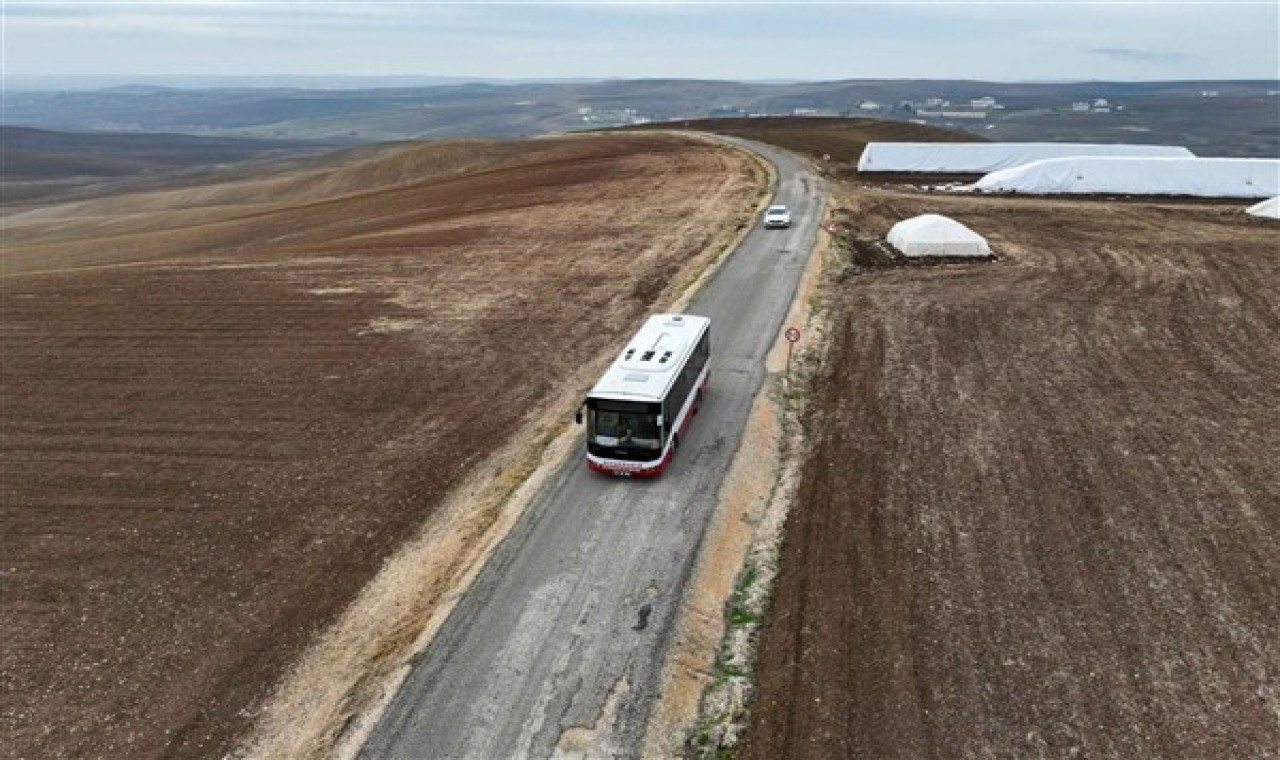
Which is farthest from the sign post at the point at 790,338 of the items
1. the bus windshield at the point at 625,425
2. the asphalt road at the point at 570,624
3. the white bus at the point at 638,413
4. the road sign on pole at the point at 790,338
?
the bus windshield at the point at 625,425

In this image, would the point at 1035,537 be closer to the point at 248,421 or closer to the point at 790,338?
the point at 790,338

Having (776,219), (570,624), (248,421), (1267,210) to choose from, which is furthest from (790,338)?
(1267,210)

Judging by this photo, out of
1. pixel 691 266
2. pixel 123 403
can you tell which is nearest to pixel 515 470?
pixel 123 403

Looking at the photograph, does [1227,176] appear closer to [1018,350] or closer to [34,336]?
[1018,350]

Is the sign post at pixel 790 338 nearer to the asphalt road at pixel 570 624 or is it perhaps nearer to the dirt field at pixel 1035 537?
the dirt field at pixel 1035 537

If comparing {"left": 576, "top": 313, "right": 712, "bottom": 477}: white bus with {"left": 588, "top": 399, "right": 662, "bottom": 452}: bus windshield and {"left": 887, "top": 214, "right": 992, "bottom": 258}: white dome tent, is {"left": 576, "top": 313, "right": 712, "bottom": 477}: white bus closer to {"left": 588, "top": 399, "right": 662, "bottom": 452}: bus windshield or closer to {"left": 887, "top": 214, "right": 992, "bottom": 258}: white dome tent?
{"left": 588, "top": 399, "right": 662, "bottom": 452}: bus windshield
